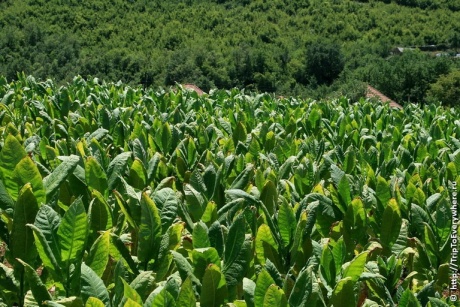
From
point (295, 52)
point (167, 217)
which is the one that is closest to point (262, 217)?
point (167, 217)

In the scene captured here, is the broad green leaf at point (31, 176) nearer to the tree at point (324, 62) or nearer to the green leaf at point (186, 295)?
the green leaf at point (186, 295)

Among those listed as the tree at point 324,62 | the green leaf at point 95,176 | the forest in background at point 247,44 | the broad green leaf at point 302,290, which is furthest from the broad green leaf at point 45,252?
the tree at point 324,62

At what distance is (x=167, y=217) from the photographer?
188 centimetres

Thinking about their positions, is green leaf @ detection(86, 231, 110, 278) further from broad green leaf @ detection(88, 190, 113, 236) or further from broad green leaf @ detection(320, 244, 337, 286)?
broad green leaf @ detection(320, 244, 337, 286)

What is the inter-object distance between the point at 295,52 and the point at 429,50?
24756mm

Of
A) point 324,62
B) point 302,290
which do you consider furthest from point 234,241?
point 324,62

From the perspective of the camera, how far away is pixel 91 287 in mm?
1430

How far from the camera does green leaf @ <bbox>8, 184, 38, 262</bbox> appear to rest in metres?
1.65

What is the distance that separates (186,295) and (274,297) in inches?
8.4

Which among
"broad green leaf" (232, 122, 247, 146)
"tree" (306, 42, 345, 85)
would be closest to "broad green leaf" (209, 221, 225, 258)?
"broad green leaf" (232, 122, 247, 146)

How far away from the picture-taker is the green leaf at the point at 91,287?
1427 millimetres

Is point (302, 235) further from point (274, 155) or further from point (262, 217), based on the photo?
point (274, 155)

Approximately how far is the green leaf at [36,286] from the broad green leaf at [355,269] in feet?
2.87

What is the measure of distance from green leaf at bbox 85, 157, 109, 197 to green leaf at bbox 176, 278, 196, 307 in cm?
94
